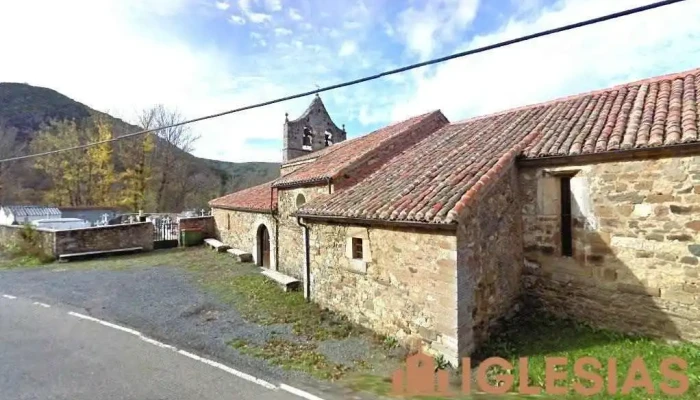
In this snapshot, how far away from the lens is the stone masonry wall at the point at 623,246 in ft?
19.9

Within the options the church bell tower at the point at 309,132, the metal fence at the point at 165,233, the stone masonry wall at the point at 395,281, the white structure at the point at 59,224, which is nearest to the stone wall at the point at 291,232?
the stone masonry wall at the point at 395,281

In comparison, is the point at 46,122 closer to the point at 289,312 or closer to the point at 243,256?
the point at 243,256

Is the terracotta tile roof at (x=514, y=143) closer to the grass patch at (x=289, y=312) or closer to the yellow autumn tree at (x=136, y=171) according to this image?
the grass patch at (x=289, y=312)

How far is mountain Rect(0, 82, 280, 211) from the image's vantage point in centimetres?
3816

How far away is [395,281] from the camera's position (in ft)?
24.4

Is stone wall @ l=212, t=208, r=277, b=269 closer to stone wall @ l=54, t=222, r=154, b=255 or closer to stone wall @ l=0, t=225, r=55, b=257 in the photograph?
stone wall @ l=54, t=222, r=154, b=255

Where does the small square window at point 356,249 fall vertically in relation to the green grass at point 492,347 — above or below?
above

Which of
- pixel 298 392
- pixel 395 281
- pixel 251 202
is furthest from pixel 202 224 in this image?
pixel 298 392

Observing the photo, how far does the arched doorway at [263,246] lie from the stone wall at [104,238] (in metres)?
8.00

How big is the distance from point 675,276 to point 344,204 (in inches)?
261

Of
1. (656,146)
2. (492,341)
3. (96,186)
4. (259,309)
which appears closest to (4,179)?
(96,186)

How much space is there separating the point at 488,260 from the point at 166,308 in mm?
8467

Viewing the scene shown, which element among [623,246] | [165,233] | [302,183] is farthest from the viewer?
[165,233]

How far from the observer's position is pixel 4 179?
1432 inches
